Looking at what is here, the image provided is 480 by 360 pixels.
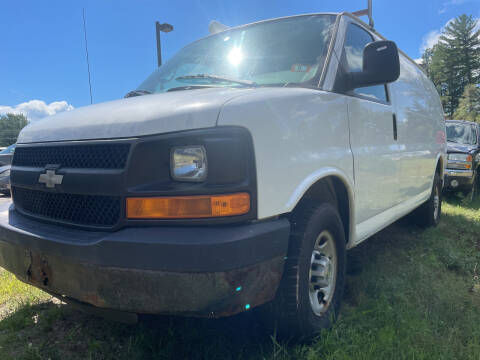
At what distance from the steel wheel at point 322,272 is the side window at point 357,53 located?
1.09 metres

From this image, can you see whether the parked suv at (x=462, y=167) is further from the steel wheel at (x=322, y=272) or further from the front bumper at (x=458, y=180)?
the steel wheel at (x=322, y=272)

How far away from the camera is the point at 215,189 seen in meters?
1.45

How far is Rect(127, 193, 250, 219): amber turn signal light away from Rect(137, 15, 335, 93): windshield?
966 millimetres

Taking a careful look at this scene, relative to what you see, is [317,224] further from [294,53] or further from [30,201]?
[30,201]

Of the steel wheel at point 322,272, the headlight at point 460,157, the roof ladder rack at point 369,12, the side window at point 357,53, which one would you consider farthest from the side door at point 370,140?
the headlight at point 460,157

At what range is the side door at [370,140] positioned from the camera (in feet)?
7.90

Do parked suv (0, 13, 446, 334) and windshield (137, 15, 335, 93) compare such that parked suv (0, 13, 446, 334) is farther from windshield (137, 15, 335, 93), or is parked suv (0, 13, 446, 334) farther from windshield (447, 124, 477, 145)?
windshield (447, 124, 477, 145)

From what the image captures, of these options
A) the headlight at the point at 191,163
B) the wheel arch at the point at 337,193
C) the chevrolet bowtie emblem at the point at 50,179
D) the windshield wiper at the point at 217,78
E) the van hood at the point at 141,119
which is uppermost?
the windshield wiper at the point at 217,78

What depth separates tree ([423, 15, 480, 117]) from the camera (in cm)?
4762

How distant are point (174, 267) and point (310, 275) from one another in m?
0.89

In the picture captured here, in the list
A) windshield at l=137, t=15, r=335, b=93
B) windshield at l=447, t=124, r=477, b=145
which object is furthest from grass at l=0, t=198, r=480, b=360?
windshield at l=447, t=124, r=477, b=145

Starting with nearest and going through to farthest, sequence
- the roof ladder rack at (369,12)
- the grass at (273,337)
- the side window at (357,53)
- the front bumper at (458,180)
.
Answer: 1. the grass at (273,337)
2. the side window at (357,53)
3. the roof ladder rack at (369,12)
4. the front bumper at (458,180)

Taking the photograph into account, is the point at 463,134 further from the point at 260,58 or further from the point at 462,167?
the point at 260,58

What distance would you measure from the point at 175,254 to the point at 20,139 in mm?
1516
